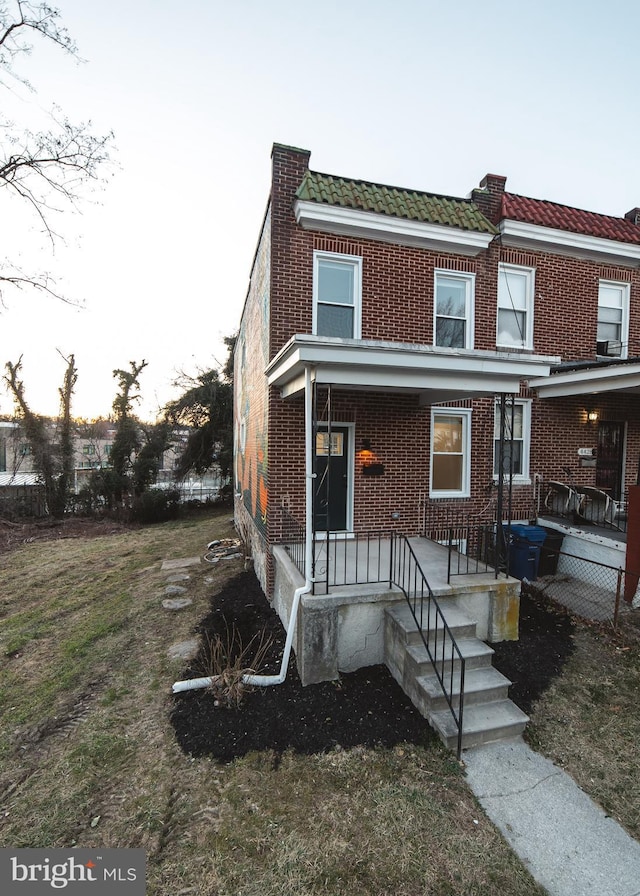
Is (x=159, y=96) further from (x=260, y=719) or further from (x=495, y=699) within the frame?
(x=495, y=699)

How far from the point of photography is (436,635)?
4.03 meters

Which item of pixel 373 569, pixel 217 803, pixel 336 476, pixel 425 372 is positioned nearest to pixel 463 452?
pixel 336 476

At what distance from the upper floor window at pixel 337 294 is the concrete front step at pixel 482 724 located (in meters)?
5.97

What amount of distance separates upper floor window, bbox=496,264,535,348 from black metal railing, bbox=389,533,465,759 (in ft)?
19.4

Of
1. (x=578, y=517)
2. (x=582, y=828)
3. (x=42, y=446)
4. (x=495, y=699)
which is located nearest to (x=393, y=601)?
(x=495, y=699)

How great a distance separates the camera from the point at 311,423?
4918 mm

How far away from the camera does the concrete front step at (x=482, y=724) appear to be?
369 cm

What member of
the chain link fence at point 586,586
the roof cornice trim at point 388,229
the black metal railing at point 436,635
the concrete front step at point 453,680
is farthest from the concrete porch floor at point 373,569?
the roof cornice trim at point 388,229

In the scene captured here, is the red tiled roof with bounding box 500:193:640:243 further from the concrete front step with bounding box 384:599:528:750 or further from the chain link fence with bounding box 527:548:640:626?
the concrete front step with bounding box 384:599:528:750

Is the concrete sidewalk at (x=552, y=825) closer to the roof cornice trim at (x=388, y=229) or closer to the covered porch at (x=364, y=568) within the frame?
the covered porch at (x=364, y=568)

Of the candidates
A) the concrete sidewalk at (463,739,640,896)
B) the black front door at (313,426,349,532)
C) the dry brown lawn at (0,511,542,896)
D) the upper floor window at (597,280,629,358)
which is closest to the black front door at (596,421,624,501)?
the upper floor window at (597,280,629,358)

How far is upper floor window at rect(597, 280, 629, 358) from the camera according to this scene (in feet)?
31.4

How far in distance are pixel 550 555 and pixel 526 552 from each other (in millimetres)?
1018

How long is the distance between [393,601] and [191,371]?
2113 centimetres
